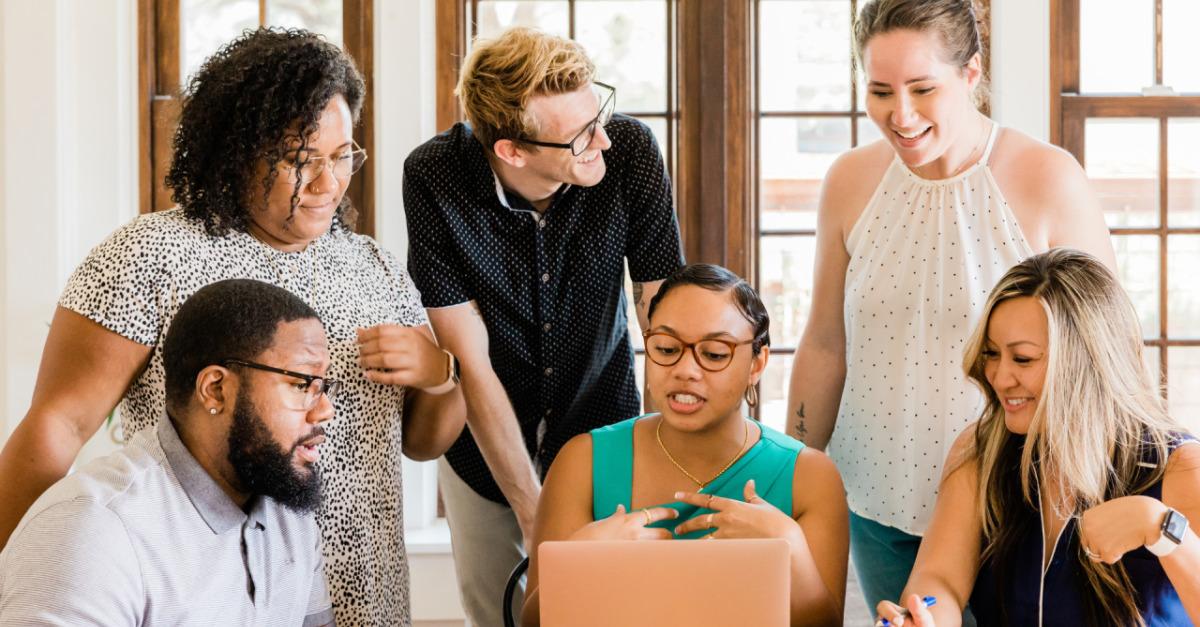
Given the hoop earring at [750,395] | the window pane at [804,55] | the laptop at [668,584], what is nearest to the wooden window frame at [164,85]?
the window pane at [804,55]

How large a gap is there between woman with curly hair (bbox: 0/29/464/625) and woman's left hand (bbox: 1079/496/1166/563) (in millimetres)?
962

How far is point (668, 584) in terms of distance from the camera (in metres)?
1.21

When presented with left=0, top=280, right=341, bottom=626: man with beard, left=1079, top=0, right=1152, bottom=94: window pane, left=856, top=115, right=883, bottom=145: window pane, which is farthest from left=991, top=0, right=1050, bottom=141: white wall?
left=0, top=280, right=341, bottom=626: man with beard

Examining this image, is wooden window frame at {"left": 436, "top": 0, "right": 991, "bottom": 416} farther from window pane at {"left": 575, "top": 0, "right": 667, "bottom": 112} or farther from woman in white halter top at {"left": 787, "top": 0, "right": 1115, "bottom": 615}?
woman in white halter top at {"left": 787, "top": 0, "right": 1115, "bottom": 615}

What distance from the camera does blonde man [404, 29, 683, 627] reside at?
1968 mm

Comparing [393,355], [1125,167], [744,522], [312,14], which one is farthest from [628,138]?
[1125,167]

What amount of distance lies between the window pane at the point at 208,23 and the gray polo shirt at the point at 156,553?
251 cm

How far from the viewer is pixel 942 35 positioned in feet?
5.89

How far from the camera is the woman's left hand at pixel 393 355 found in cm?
168

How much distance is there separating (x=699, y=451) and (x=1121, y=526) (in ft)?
2.04

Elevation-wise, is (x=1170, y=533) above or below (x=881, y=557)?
above

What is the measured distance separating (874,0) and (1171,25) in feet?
7.42

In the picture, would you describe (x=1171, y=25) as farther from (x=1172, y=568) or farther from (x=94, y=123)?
(x=94, y=123)

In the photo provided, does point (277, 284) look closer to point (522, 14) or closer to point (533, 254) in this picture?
point (533, 254)
